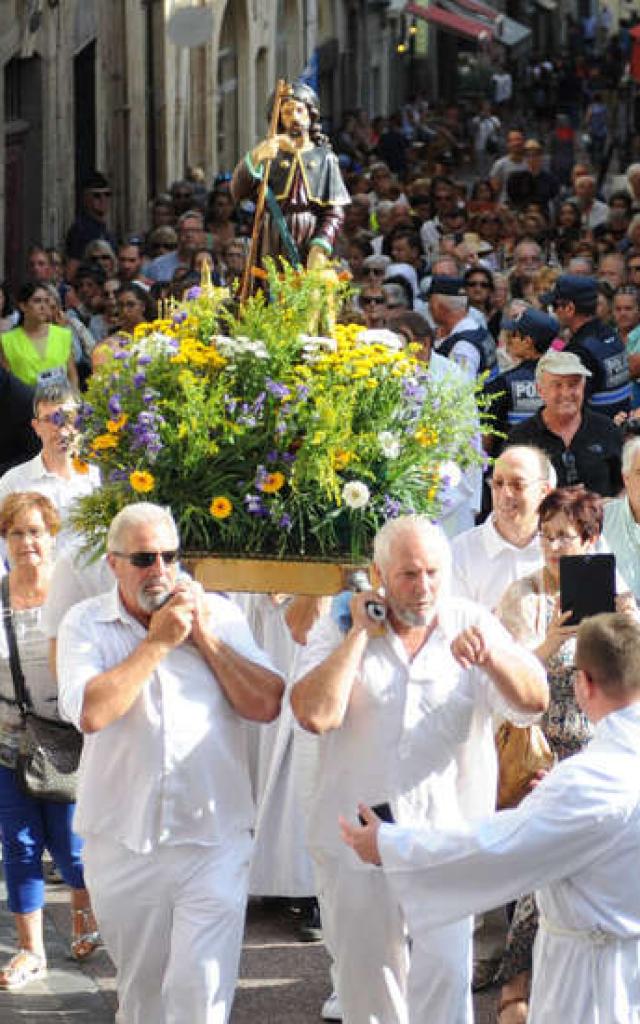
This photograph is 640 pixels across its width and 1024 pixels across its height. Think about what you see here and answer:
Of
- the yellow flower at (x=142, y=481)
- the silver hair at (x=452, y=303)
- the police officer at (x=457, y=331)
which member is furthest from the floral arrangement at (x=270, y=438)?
the silver hair at (x=452, y=303)

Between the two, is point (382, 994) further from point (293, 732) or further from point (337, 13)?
point (337, 13)

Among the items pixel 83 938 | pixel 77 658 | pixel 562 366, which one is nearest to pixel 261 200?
pixel 562 366

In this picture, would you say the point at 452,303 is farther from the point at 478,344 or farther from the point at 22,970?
the point at 22,970

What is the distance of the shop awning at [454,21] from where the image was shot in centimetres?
4556

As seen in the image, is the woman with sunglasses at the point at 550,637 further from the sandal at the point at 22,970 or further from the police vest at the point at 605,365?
the police vest at the point at 605,365

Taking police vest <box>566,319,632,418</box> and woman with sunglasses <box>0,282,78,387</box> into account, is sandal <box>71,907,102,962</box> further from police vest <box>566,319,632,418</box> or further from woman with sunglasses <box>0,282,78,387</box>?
woman with sunglasses <box>0,282,78,387</box>

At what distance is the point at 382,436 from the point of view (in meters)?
8.24

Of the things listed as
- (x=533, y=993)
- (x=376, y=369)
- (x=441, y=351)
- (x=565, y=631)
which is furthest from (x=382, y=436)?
(x=441, y=351)

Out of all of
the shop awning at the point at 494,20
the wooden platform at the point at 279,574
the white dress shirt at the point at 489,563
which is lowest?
the white dress shirt at the point at 489,563

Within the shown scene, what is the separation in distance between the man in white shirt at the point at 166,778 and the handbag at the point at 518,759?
1.00 meters

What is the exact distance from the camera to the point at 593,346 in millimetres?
12477

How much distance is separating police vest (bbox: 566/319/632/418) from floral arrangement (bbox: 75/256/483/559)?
4.08 m

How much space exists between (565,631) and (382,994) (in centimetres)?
130

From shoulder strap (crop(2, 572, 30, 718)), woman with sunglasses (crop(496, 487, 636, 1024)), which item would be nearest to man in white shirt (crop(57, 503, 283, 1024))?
woman with sunglasses (crop(496, 487, 636, 1024))
